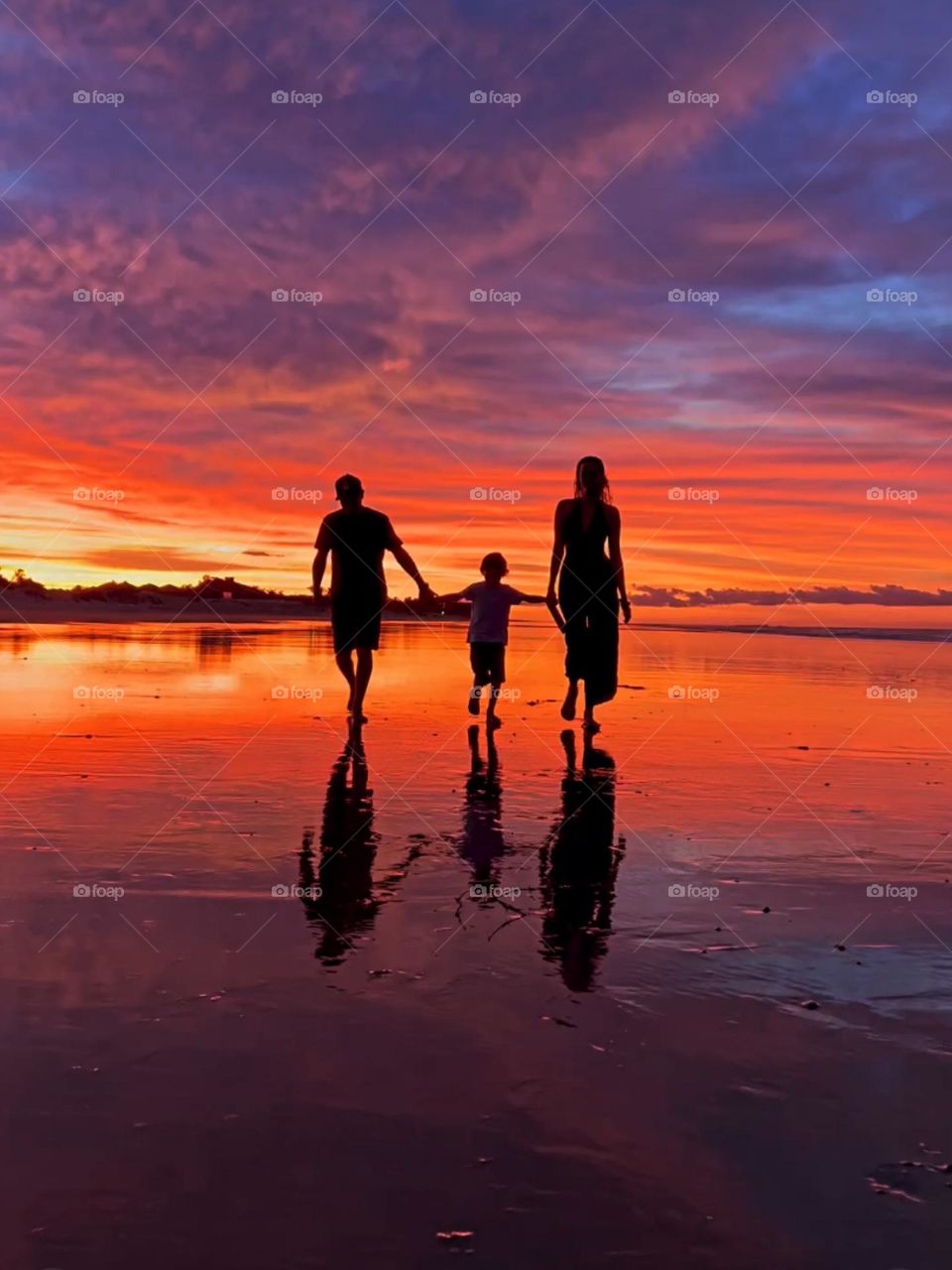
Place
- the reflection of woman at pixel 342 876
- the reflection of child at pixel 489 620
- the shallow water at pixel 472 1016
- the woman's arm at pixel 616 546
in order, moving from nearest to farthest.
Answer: the shallow water at pixel 472 1016 < the reflection of woman at pixel 342 876 < the woman's arm at pixel 616 546 < the reflection of child at pixel 489 620

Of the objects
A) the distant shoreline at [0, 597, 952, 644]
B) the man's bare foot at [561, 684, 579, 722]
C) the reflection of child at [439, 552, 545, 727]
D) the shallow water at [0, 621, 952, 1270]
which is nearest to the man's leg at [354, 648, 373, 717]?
the reflection of child at [439, 552, 545, 727]

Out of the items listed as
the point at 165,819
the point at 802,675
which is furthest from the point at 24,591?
the point at 165,819

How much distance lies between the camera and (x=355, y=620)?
11859mm

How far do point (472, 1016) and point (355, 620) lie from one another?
8.33 m

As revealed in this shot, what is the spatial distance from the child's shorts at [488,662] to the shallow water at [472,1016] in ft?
→ 13.6

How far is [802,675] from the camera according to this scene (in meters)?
20.7

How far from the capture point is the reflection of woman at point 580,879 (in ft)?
Result: 14.6

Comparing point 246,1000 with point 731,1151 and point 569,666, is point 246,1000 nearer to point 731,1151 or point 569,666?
point 731,1151

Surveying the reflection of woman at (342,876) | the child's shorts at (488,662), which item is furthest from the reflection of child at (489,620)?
the reflection of woman at (342,876)

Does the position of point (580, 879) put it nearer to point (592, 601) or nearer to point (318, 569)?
point (592, 601)

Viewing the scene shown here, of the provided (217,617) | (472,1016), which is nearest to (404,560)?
(472,1016)

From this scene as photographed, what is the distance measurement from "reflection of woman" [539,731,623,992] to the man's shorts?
358cm

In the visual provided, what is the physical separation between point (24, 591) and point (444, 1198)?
49747 mm

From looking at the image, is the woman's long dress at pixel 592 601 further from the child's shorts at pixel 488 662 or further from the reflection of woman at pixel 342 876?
the reflection of woman at pixel 342 876
